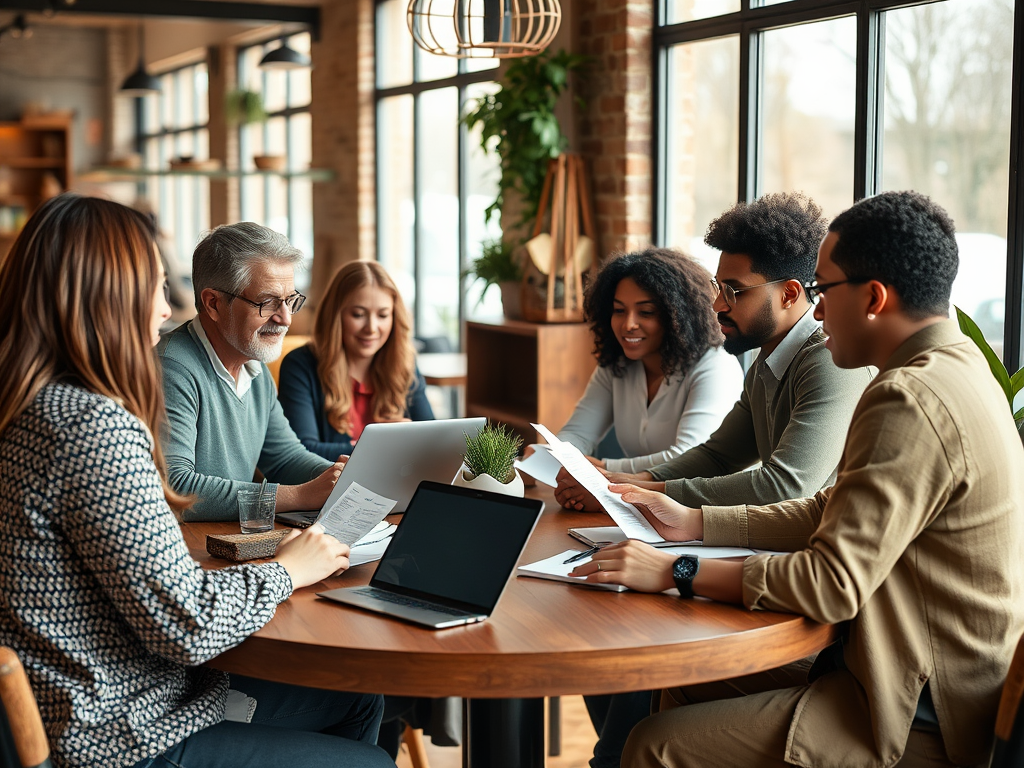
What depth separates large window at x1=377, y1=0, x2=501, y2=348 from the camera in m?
6.67

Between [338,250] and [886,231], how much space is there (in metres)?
6.65

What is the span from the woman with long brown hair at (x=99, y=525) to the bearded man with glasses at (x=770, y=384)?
0.99 meters

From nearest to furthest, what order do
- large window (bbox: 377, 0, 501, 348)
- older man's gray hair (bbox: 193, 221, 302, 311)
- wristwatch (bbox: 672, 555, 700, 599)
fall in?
wristwatch (bbox: 672, 555, 700, 599), older man's gray hair (bbox: 193, 221, 302, 311), large window (bbox: 377, 0, 501, 348)

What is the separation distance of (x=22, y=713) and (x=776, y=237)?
5.78 ft

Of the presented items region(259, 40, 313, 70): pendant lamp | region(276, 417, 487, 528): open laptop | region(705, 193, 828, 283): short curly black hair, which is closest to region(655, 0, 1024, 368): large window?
A: region(705, 193, 828, 283): short curly black hair

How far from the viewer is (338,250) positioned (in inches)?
317

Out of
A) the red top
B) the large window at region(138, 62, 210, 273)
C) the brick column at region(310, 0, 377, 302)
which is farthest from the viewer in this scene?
the large window at region(138, 62, 210, 273)

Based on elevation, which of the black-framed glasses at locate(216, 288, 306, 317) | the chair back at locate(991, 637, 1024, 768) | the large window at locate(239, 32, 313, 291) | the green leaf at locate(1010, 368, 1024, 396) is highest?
the large window at locate(239, 32, 313, 291)

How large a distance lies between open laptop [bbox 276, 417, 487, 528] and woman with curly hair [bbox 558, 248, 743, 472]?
863 millimetres

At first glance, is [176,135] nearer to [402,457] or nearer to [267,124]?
[267,124]

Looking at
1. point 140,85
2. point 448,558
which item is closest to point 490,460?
point 448,558

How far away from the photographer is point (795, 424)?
2191 mm

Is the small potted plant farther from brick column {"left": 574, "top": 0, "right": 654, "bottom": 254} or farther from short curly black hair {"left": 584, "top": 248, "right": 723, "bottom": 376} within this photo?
brick column {"left": 574, "top": 0, "right": 654, "bottom": 254}

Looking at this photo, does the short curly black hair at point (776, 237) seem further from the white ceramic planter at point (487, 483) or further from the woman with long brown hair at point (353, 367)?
the woman with long brown hair at point (353, 367)
